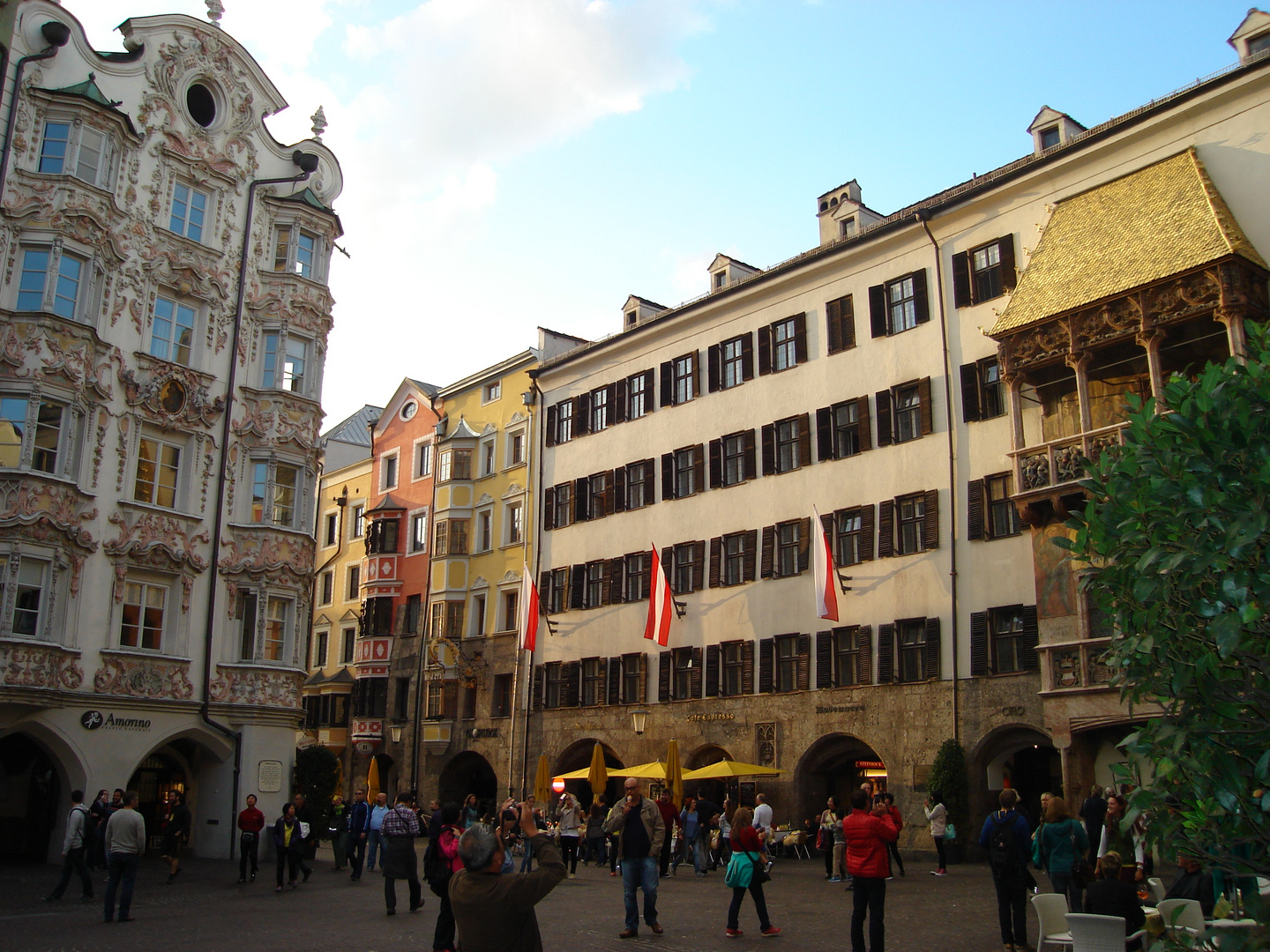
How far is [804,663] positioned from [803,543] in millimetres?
3323

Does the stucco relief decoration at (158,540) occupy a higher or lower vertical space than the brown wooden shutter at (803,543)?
lower

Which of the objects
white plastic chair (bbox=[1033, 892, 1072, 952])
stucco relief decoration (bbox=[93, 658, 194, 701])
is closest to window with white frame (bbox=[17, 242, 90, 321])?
stucco relief decoration (bbox=[93, 658, 194, 701])

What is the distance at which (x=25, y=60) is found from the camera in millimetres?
26734

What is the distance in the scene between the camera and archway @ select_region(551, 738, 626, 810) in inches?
1490

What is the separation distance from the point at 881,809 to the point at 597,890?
5774mm

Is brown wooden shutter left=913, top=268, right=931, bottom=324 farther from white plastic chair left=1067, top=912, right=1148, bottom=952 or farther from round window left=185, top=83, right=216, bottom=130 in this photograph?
white plastic chair left=1067, top=912, right=1148, bottom=952

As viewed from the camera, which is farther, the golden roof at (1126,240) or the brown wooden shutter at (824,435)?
the brown wooden shutter at (824,435)

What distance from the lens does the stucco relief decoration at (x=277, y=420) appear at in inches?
1188

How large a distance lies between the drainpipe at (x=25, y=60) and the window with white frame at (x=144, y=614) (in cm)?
946

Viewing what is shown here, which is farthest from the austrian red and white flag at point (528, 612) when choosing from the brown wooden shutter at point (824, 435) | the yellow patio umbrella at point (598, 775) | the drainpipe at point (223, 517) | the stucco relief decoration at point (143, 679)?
the stucco relief decoration at point (143, 679)

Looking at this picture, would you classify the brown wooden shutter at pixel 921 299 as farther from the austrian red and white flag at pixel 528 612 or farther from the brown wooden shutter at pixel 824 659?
the austrian red and white flag at pixel 528 612

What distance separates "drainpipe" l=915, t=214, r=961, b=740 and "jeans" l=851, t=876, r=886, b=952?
644 inches

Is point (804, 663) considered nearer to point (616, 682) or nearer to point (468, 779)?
point (616, 682)

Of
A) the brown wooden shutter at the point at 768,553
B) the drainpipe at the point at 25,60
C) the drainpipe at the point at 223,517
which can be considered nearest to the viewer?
the drainpipe at the point at 25,60
